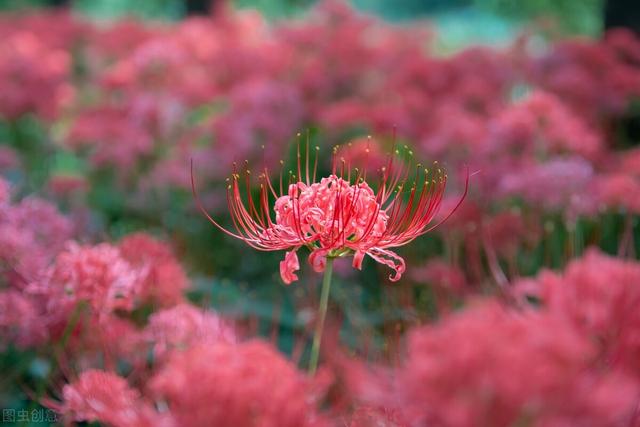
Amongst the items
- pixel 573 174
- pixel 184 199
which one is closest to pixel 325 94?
pixel 184 199

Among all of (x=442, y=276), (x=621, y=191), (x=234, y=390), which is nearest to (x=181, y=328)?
(x=234, y=390)

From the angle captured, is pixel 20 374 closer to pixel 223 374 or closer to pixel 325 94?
pixel 223 374

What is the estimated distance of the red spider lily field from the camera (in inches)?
29.7

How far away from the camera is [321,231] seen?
1.06 meters

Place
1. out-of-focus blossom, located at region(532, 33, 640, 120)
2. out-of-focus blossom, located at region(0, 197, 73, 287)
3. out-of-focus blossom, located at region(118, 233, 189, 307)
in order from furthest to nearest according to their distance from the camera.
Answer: out-of-focus blossom, located at region(532, 33, 640, 120)
out-of-focus blossom, located at region(118, 233, 189, 307)
out-of-focus blossom, located at region(0, 197, 73, 287)

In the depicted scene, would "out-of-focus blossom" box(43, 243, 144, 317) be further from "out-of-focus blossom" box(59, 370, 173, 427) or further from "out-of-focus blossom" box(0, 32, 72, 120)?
"out-of-focus blossom" box(0, 32, 72, 120)

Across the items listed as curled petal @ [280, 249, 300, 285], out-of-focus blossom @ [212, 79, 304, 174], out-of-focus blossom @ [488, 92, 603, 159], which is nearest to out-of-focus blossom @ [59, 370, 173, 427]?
curled petal @ [280, 249, 300, 285]

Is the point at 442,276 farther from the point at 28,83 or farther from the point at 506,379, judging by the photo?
the point at 28,83

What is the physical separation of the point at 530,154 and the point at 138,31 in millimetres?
3170

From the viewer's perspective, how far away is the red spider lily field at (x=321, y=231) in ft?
2.48

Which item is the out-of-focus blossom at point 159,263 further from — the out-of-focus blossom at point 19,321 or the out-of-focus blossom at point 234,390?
the out-of-focus blossom at point 234,390

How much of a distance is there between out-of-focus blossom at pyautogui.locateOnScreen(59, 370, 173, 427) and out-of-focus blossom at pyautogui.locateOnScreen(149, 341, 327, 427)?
0.44ft

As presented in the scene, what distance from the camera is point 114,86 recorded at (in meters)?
3.64

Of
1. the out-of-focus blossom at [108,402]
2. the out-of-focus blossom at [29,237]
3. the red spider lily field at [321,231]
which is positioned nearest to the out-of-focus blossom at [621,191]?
the red spider lily field at [321,231]
